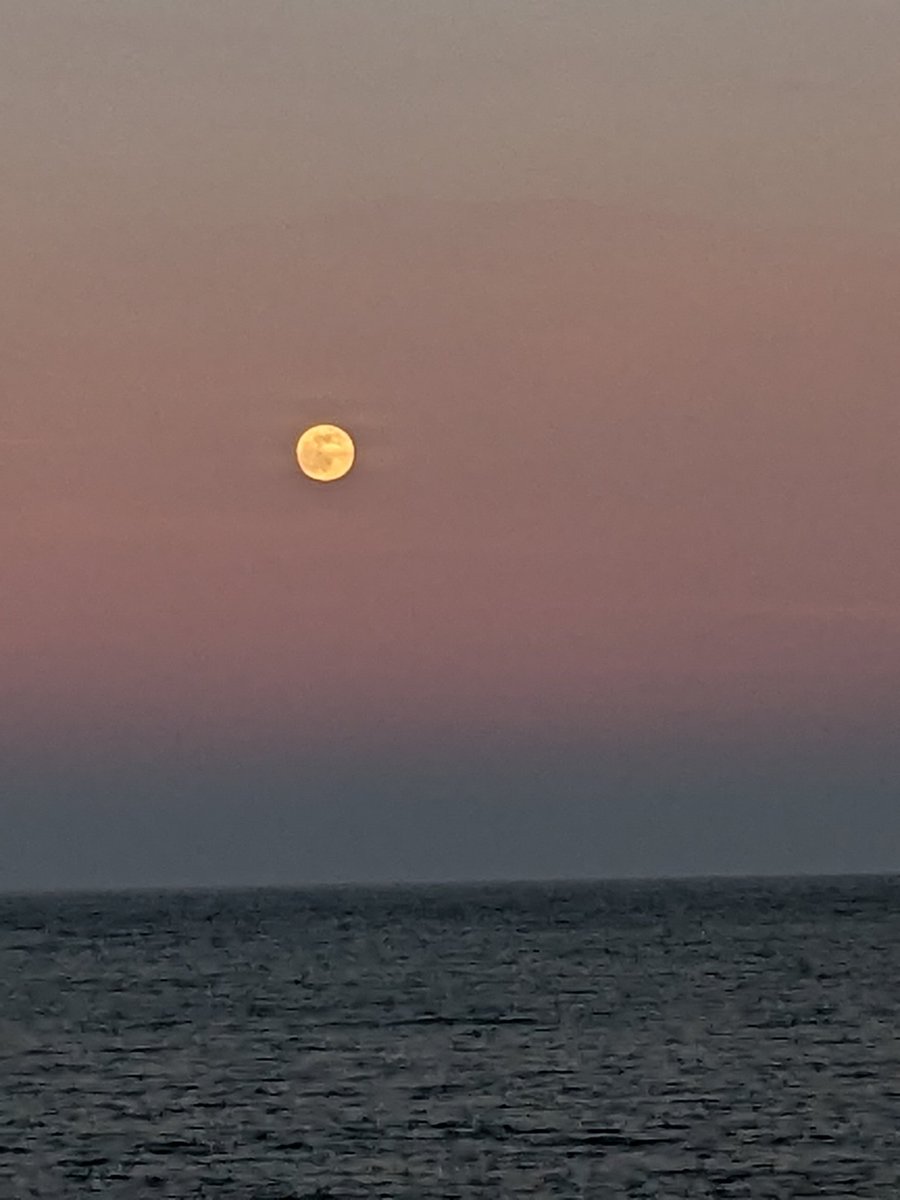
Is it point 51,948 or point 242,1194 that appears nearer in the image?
point 242,1194

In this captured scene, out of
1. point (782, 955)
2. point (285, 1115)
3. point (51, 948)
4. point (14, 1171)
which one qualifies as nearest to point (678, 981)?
point (782, 955)

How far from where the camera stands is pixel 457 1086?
224ft

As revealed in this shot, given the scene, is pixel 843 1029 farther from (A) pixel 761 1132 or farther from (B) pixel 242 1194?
(B) pixel 242 1194

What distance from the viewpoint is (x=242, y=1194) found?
163ft

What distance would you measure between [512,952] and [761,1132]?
Answer: 10953 cm

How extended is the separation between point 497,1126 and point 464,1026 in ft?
105

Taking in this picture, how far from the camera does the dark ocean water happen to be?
52.1m

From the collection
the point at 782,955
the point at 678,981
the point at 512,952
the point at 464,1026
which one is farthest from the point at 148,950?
the point at 464,1026

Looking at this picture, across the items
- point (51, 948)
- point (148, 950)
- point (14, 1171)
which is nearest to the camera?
point (14, 1171)

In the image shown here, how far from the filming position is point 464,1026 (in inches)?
3595

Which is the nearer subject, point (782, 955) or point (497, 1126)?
point (497, 1126)

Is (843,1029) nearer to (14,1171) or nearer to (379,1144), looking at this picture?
(379,1144)

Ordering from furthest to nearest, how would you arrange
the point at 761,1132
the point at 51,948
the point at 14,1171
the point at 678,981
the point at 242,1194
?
the point at 51,948 < the point at 678,981 < the point at 761,1132 < the point at 14,1171 < the point at 242,1194

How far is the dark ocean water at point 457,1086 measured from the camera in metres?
52.1
